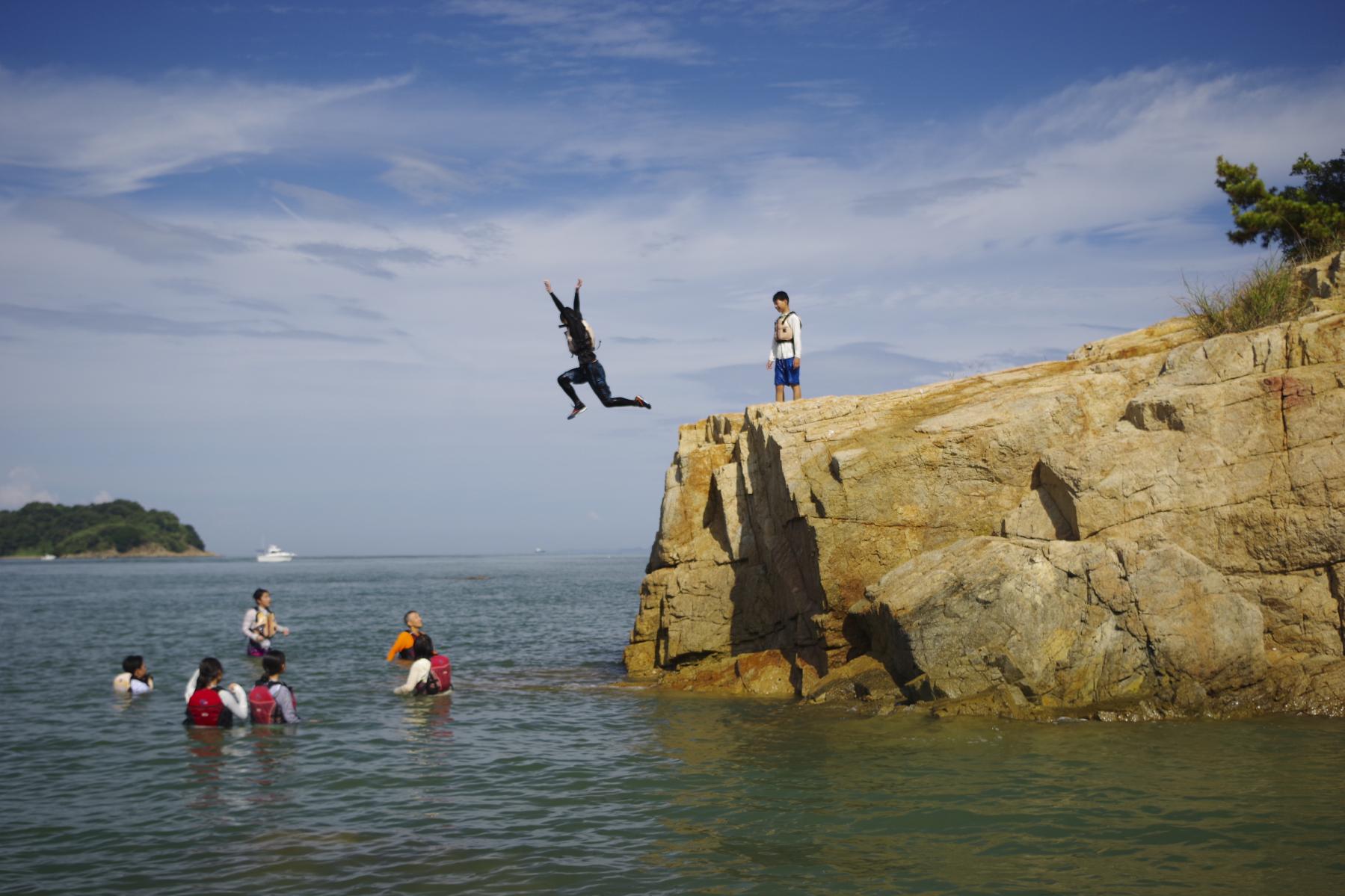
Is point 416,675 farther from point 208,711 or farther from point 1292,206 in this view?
point 1292,206

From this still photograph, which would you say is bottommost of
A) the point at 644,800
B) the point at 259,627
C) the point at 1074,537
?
the point at 644,800

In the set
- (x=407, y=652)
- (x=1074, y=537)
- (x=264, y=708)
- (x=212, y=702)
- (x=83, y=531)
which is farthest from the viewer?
(x=83, y=531)

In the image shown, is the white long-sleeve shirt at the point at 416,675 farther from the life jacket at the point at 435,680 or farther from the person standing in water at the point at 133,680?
the person standing in water at the point at 133,680

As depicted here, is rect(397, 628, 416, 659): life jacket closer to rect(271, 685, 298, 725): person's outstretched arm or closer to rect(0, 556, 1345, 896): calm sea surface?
rect(0, 556, 1345, 896): calm sea surface

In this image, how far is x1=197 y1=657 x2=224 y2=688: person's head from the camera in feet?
55.9

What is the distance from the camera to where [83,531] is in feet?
583

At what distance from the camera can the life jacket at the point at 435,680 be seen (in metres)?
20.0

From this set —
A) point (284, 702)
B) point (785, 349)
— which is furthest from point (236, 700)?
point (785, 349)

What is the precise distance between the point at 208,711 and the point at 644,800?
9082mm

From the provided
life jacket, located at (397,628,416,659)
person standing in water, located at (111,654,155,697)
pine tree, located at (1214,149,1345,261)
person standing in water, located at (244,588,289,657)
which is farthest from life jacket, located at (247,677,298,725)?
pine tree, located at (1214,149,1345,261)

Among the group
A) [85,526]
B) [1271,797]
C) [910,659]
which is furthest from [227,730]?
[85,526]

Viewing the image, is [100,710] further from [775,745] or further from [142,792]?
[775,745]

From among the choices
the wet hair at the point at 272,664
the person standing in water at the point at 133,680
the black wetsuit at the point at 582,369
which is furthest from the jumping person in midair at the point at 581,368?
the person standing in water at the point at 133,680

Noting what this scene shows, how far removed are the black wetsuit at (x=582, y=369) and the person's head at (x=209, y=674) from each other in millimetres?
8031
